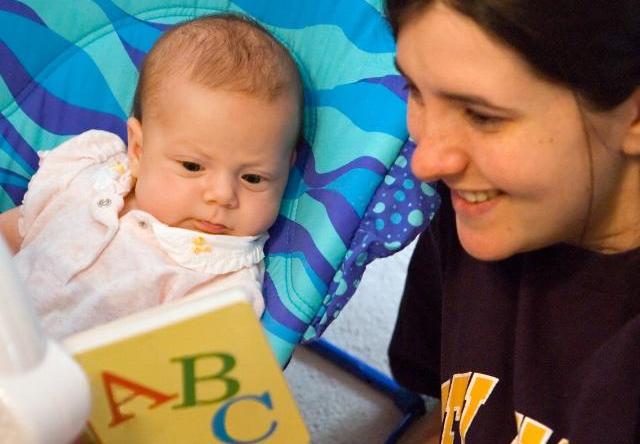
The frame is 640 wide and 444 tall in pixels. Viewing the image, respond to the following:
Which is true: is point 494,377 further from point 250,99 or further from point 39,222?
point 39,222

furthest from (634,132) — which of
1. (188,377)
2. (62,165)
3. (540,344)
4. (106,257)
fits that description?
(62,165)

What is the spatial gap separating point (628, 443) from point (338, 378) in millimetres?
902

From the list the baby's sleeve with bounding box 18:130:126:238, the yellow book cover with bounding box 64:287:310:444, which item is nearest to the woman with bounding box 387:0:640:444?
the yellow book cover with bounding box 64:287:310:444

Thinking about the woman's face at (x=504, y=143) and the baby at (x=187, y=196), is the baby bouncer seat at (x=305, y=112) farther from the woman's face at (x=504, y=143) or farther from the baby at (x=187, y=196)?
the woman's face at (x=504, y=143)

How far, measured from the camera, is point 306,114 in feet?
3.36

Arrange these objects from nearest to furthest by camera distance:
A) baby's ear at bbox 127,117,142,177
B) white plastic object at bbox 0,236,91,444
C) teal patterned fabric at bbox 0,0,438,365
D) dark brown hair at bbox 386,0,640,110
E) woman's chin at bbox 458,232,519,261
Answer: white plastic object at bbox 0,236,91,444, dark brown hair at bbox 386,0,640,110, woman's chin at bbox 458,232,519,261, teal patterned fabric at bbox 0,0,438,365, baby's ear at bbox 127,117,142,177

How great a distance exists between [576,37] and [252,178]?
19.5 inches

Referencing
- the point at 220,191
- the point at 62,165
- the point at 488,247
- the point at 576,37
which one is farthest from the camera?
the point at 62,165

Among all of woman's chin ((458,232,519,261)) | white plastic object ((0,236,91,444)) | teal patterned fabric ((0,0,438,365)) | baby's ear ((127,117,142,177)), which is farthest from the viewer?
baby's ear ((127,117,142,177))

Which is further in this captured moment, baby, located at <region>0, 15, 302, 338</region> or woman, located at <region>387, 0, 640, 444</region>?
baby, located at <region>0, 15, 302, 338</region>

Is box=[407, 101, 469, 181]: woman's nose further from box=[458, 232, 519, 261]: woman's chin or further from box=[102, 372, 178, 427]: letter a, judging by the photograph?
box=[102, 372, 178, 427]: letter a

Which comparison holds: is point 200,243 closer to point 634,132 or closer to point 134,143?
point 134,143

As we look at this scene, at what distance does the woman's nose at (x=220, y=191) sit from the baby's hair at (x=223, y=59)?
11cm

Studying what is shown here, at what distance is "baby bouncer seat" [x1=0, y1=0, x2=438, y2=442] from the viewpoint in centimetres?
90
